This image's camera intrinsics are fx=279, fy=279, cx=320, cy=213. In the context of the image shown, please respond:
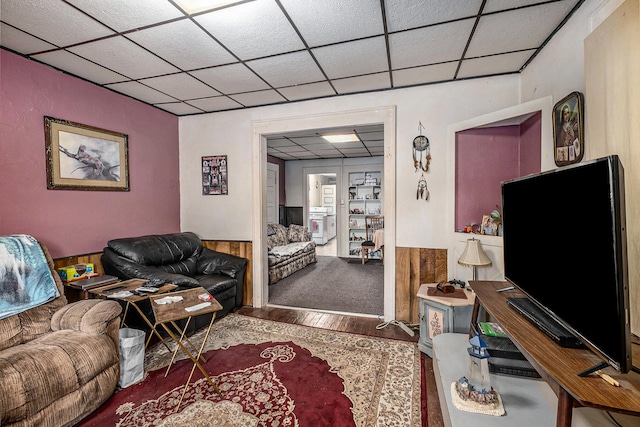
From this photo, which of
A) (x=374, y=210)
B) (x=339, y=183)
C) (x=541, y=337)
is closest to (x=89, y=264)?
(x=541, y=337)

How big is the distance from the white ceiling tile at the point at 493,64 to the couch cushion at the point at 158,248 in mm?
3686

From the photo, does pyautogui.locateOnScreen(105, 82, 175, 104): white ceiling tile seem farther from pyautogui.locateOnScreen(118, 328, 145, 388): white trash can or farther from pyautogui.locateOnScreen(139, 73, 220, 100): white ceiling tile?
pyautogui.locateOnScreen(118, 328, 145, 388): white trash can

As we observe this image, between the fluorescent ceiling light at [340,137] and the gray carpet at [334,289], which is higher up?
the fluorescent ceiling light at [340,137]

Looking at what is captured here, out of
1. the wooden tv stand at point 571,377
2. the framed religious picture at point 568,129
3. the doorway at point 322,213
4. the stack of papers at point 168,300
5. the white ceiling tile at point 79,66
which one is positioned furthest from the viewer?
the doorway at point 322,213

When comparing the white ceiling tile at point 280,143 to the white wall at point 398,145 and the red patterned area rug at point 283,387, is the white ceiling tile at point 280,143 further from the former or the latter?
the red patterned area rug at point 283,387

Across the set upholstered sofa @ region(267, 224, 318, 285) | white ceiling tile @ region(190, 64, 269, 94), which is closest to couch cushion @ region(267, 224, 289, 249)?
upholstered sofa @ region(267, 224, 318, 285)

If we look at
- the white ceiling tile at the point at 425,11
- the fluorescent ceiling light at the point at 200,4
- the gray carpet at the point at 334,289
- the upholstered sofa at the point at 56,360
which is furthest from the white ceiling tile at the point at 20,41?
the gray carpet at the point at 334,289

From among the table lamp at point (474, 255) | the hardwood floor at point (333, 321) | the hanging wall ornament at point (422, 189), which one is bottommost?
the hardwood floor at point (333, 321)

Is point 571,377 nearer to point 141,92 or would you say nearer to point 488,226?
point 488,226

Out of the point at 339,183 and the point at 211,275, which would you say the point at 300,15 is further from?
the point at 339,183

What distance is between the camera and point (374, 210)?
24.0 ft

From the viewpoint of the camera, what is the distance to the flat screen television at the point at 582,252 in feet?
2.77

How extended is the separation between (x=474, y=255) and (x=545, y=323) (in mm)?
1137

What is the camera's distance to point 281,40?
2160 mm
